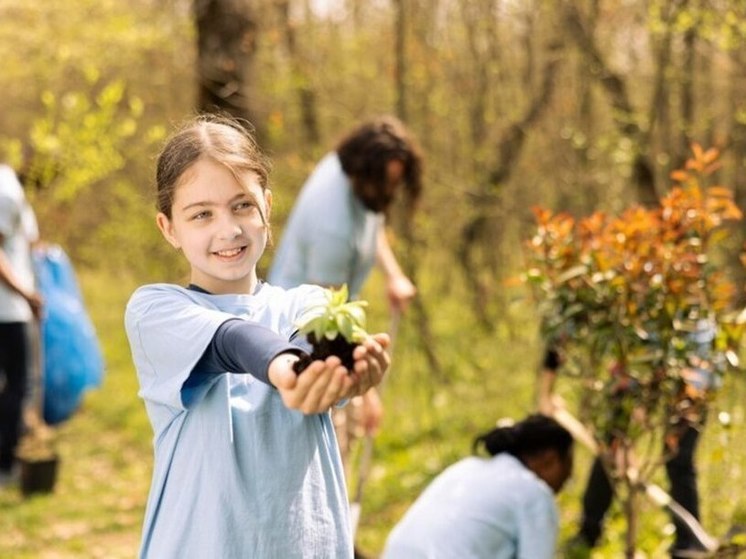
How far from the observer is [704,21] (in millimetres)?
5309

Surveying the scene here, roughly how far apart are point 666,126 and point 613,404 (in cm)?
363

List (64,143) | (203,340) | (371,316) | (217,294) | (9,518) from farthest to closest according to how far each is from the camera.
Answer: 1. (371,316)
2. (64,143)
3. (9,518)
4. (217,294)
5. (203,340)

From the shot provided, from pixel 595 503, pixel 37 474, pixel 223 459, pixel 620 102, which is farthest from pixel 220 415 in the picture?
pixel 37 474

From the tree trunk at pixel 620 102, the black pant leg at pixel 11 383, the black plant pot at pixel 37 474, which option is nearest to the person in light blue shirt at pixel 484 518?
the tree trunk at pixel 620 102

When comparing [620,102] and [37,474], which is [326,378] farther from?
[37,474]

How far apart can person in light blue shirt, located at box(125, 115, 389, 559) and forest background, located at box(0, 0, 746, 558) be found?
6.11ft

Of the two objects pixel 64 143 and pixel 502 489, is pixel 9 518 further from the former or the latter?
pixel 502 489

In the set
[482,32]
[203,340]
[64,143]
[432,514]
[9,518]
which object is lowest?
[9,518]

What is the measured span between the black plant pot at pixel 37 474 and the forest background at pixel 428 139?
9 cm

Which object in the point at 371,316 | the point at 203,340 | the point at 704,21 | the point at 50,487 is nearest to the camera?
the point at 203,340

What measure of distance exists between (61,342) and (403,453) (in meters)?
2.34

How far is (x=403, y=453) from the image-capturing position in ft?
22.9

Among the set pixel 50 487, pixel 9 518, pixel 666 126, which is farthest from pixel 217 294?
pixel 666 126

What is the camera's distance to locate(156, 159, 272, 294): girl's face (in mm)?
2188
